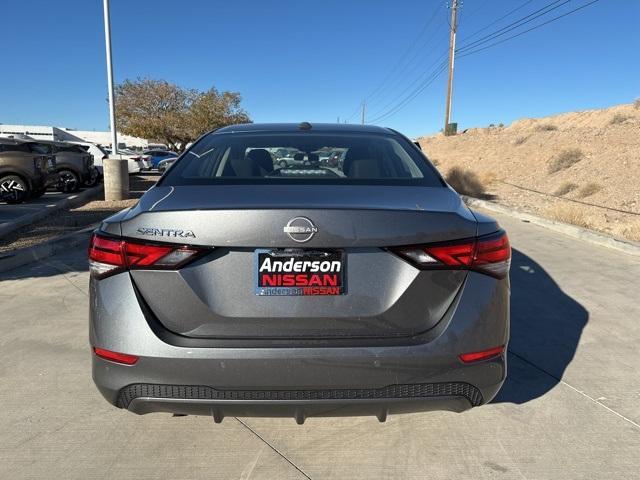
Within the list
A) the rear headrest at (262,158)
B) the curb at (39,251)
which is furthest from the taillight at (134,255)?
the curb at (39,251)

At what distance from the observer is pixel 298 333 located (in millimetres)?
2057

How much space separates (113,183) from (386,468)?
40.6ft

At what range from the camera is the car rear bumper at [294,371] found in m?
2.02

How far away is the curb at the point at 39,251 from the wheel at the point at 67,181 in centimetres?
860

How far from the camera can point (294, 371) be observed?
202 centimetres

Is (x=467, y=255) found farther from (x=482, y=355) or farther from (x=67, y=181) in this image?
(x=67, y=181)

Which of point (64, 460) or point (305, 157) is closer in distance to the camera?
point (64, 460)

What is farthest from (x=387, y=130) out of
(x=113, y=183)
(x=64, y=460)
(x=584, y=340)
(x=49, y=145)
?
(x=49, y=145)

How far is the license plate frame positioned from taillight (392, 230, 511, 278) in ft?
0.85

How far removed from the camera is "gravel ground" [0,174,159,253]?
782 cm

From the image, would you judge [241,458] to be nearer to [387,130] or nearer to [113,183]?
[387,130]

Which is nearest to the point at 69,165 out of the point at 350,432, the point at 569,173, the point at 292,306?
the point at 350,432

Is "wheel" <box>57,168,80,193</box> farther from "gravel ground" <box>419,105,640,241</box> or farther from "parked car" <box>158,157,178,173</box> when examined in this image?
"gravel ground" <box>419,105,640,241</box>

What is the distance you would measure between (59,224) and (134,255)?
8.71 meters
